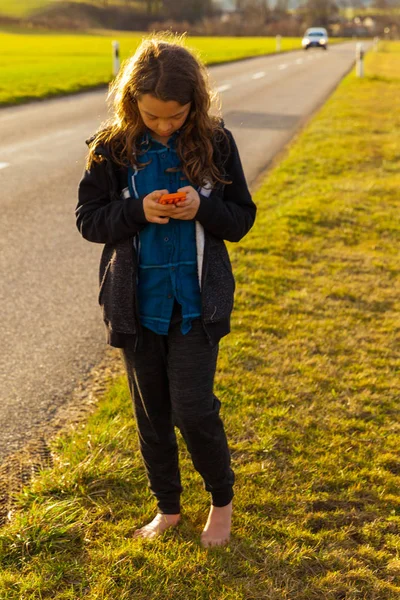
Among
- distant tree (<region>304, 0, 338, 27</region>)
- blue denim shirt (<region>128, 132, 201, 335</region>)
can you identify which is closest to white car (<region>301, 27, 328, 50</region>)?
distant tree (<region>304, 0, 338, 27</region>)

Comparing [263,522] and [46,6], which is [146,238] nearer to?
[263,522]

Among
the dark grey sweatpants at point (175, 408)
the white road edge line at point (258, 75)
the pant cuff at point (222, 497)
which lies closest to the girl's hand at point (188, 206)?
the dark grey sweatpants at point (175, 408)

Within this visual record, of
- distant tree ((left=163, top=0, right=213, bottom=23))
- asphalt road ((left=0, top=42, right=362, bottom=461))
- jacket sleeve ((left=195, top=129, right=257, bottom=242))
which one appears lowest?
asphalt road ((left=0, top=42, right=362, bottom=461))

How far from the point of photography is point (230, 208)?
239 centimetres

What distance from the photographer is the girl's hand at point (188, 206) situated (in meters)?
2.21

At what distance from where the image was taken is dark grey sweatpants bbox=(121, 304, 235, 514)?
2398 mm

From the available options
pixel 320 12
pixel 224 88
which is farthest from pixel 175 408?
pixel 320 12

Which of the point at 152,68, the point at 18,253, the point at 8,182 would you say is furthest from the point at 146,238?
the point at 8,182

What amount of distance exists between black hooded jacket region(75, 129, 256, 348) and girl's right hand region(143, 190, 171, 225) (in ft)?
0.25

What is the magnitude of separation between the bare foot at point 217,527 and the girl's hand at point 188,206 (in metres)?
1.10

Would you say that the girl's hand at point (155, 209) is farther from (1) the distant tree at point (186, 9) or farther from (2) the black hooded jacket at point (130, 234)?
(1) the distant tree at point (186, 9)

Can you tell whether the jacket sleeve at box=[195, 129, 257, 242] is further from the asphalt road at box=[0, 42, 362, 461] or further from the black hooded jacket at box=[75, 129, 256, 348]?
the asphalt road at box=[0, 42, 362, 461]

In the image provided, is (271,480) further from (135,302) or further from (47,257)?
(47,257)

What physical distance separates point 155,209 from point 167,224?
0.17 meters
